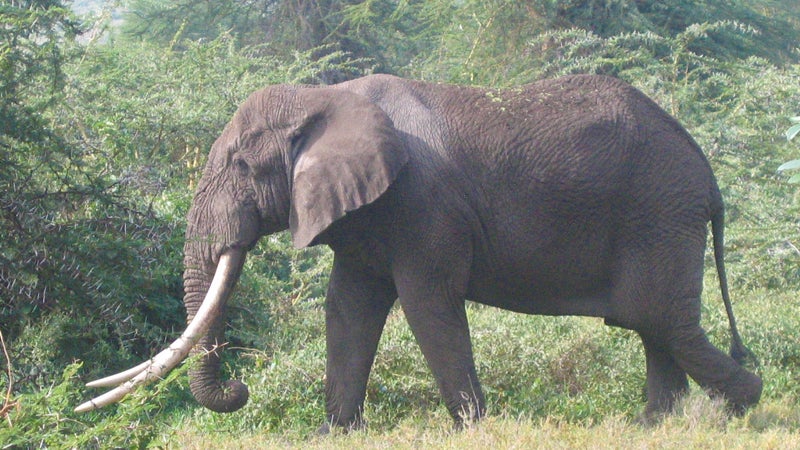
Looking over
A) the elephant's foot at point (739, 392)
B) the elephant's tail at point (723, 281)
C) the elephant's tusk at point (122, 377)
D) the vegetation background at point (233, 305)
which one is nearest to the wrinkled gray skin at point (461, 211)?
the elephant's foot at point (739, 392)

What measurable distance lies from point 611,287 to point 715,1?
13.4 meters


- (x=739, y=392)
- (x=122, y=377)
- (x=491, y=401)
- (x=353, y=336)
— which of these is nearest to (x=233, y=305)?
(x=353, y=336)

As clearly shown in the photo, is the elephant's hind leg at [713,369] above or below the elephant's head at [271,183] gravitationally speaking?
below

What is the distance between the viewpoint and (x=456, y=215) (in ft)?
20.3

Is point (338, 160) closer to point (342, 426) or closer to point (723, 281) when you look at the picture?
point (342, 426)

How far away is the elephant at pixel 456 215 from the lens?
6.16 meters

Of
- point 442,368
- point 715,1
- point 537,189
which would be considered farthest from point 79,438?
point 715,1

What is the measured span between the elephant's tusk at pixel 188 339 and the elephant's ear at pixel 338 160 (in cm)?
37

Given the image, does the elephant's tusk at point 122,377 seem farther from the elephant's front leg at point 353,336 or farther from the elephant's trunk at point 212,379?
the elephant's front leg at point 353,336

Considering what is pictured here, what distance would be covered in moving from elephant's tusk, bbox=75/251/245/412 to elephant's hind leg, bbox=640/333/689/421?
2.39 meters

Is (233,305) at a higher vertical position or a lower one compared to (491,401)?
lower

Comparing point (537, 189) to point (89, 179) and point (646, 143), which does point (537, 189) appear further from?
point (89, 179)

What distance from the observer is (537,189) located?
251 inches

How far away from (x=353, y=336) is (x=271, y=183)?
101cm
